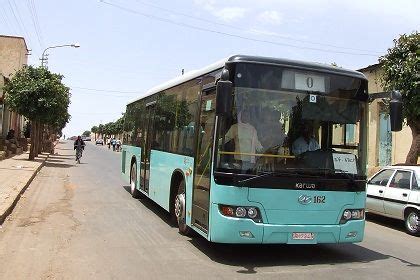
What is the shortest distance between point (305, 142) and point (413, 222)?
4749 mm

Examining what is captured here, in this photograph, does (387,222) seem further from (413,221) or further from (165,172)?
(165,172)

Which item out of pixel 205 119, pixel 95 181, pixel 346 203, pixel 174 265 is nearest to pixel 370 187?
pixel 346 203

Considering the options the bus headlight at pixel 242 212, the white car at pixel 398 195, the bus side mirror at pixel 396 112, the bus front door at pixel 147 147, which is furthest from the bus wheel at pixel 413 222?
the bus front door at pixel 147 147

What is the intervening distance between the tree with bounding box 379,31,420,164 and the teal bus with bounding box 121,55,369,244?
804cm

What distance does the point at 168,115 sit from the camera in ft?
34.4

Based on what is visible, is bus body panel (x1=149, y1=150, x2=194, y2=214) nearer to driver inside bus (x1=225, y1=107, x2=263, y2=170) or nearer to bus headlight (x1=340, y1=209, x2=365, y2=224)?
driver inside bus (x1=225, y1=107, x2=263, y2=170)

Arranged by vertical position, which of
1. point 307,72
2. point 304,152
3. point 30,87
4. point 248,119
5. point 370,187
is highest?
point 30,87

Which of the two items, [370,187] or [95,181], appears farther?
[95,181]

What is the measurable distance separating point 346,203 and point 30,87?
22503 mm

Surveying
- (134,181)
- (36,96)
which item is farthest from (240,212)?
(36,96)

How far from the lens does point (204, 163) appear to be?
7.42 metres

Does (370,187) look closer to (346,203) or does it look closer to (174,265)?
(346,203)

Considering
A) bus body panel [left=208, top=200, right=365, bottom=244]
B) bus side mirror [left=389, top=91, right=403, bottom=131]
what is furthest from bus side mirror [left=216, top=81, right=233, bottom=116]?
bus side mirror [left=389, top=91, right=403, bottom=131]

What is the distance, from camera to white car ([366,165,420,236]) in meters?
10.5
